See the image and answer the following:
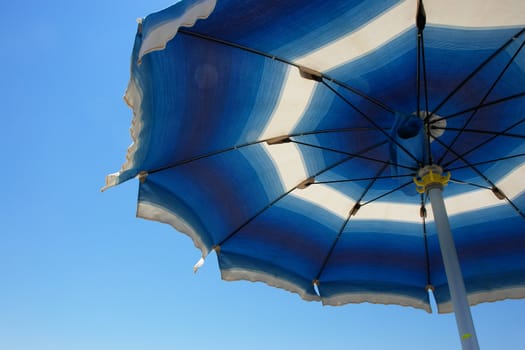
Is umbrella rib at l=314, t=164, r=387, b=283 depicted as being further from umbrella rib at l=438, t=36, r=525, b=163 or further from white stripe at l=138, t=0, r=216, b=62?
white stripe at l=138, t=0, r=216, b=62

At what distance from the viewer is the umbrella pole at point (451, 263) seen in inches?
119

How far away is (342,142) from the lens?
459cm

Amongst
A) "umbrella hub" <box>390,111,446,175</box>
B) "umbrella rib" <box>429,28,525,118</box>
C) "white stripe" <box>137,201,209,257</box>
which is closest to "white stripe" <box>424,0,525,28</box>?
"umbrella rib" <box>429,28,525,118</box>

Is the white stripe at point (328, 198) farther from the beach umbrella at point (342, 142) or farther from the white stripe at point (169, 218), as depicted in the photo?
the white stripe at point (169, 218)

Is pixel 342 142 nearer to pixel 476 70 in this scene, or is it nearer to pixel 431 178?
pixel 431 178

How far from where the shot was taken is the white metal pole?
9.86 ft

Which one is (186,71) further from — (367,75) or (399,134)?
(399,134)

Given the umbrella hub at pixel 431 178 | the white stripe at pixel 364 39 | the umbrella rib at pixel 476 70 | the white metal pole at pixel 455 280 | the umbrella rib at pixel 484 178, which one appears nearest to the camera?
the white metal pole at pixel 455 280

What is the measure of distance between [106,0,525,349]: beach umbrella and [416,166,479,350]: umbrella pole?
11mm

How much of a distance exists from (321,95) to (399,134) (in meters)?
0.79

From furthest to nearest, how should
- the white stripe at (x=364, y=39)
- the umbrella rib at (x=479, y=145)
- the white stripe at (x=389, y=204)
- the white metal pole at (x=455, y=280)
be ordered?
the white stripe at (x=389, y=204), the umbrella rib at (x=479, y=145), the white stripe at (x=364, y=39), the white metal pole at (x=455, y=280)

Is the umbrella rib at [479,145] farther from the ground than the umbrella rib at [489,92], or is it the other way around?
the umbrella rib at [489,92]

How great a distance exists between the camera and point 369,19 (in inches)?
132

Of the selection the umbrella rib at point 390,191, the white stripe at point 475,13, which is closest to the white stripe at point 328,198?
the umbrella rib at point 390,191
